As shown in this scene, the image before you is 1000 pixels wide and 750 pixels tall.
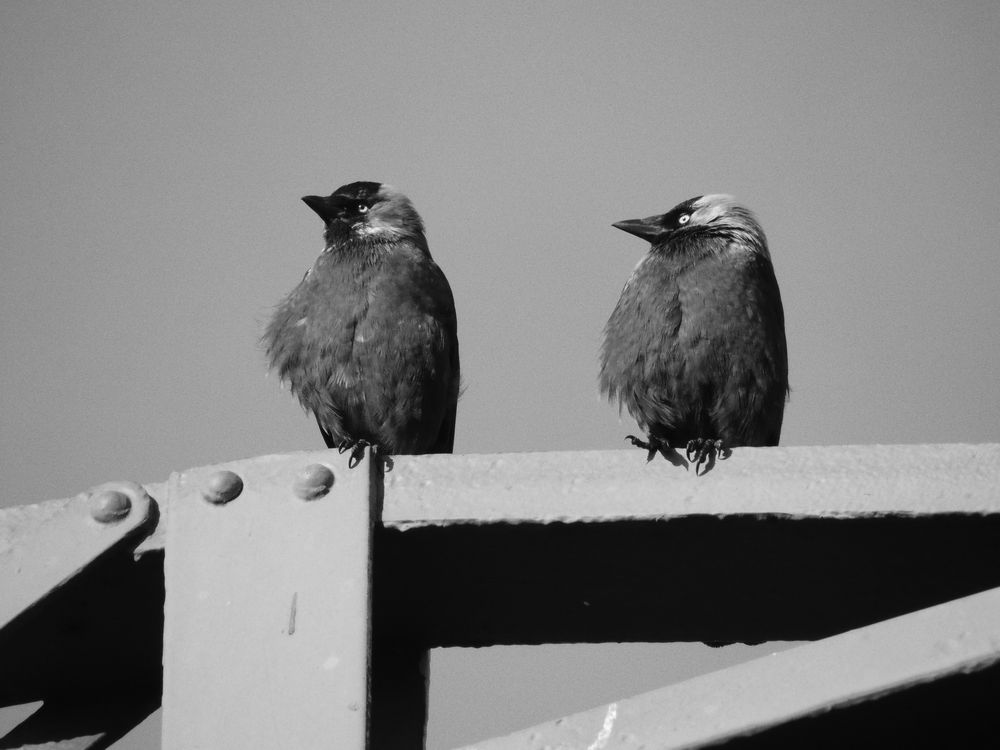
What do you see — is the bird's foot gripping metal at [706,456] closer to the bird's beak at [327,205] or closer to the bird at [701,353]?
the bird at [701,353]

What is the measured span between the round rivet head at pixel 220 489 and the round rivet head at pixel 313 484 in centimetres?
9

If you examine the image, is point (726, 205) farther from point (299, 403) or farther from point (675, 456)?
point (675, 456)

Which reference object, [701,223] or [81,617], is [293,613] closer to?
[81,617]

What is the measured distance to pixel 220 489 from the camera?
204cm

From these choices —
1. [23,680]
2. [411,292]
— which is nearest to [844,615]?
Result: [23,680]

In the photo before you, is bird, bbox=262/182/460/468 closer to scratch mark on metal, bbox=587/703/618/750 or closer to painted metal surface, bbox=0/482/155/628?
painted metal surface, bbox=0/482/155/628

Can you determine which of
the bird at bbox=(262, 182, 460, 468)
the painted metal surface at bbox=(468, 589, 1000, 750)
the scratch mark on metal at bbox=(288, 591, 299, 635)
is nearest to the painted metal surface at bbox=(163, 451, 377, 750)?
the scratch mark on metal at bbox=(288, 591, 299, 635)

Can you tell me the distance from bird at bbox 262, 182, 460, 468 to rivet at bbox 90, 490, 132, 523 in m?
3.30

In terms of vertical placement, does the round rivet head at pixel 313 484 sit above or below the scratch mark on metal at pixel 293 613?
above

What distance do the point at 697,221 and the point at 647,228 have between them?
8.9 inches

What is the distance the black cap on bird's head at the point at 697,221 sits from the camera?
5812mm

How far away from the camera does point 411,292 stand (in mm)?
5559

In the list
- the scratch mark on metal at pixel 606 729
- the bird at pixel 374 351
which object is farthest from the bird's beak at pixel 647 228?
the scratch mark on metal at pixel 606 729

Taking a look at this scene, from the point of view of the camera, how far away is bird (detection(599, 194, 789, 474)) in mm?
4969
